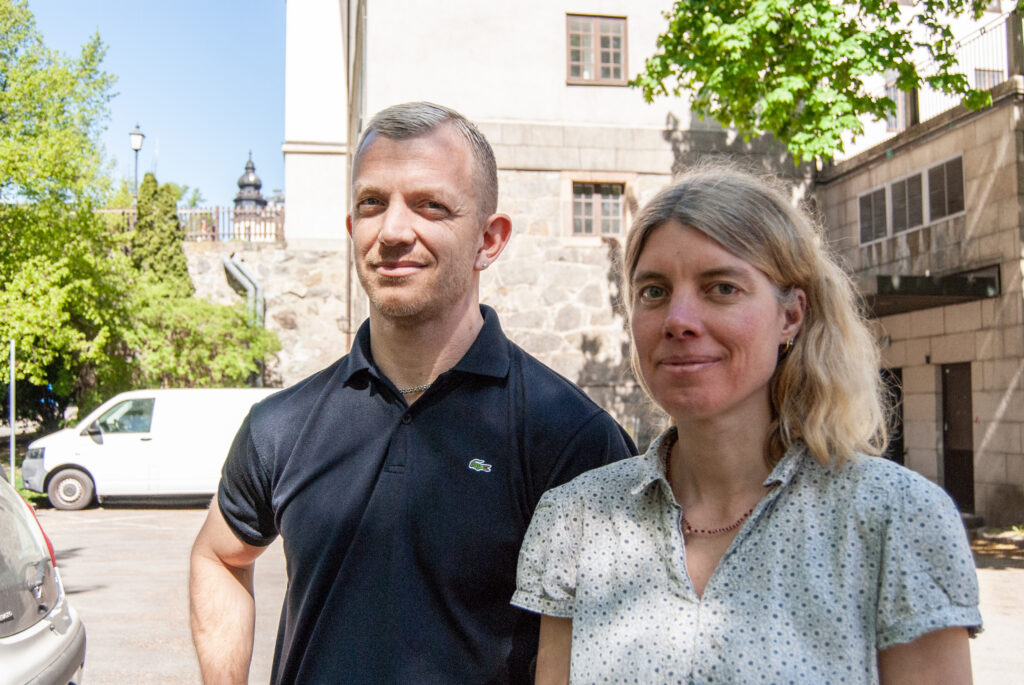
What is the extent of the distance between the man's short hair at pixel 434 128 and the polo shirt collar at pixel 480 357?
29 cm

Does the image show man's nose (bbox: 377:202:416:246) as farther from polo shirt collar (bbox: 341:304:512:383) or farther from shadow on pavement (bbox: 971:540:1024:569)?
shadow on pavement (bbox: 971:540:1024:569)

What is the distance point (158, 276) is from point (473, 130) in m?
23.2

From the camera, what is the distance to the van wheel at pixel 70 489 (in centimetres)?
1593

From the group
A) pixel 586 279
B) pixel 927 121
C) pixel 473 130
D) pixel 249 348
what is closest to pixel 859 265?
pixel 927 121

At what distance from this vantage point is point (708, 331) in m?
1.87

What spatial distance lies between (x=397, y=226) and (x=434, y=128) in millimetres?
265

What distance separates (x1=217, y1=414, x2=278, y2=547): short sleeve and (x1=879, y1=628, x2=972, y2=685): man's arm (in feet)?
4.79

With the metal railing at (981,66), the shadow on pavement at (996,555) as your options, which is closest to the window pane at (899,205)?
the metal railing at (981,66)

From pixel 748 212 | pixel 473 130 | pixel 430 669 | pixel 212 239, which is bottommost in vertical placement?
pixel 430 669

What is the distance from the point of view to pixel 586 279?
17.0 metres

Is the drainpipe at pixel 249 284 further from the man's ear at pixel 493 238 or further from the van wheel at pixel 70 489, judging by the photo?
the man's ear at pixel 493 238

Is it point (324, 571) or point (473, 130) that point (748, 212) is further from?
point (324, 571)

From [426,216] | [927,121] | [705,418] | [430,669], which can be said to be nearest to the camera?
[705,418]

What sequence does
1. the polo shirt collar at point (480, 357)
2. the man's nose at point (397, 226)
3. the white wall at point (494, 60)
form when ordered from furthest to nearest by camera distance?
the white wall at point (494, 60)
the polo shirt collar at point (480, 357)
the man's nose at point (397, 226)
